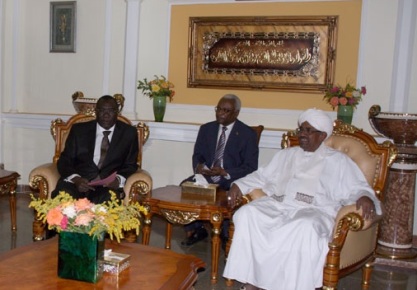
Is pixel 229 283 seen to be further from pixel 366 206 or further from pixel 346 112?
pixel 346 112

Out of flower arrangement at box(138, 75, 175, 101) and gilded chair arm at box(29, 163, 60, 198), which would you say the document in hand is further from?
flower arrangement at box(138, 75, 175, 101)

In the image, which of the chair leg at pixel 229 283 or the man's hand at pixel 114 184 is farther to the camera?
the man's hand at pixel 114 184

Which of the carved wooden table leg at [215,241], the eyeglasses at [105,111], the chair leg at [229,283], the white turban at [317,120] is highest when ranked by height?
the white turban at [317,120]

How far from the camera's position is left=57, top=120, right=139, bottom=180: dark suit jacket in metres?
4.48

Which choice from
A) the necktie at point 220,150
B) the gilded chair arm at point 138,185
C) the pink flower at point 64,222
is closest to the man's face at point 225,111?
the necktie at point 220,150

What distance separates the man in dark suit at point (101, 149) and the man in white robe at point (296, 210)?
1195 mm

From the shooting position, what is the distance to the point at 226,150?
185 inches

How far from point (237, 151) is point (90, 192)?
1.37 metres

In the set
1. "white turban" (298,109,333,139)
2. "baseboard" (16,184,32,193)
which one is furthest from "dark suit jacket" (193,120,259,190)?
"baseboard" (16,184,32,193)

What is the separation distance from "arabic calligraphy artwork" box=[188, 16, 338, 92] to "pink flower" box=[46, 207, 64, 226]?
12.4 feet

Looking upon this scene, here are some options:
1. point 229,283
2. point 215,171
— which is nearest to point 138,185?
point 215,171

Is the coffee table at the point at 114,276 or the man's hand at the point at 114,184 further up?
the man's hand at the point at 114,184

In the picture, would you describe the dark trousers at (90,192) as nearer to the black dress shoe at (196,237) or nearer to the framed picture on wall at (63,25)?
the black dress shoe at (196,237)

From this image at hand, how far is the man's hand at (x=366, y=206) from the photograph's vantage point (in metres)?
3.34
